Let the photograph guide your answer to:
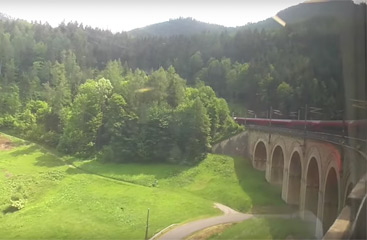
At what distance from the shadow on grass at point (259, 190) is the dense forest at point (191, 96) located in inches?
70.2

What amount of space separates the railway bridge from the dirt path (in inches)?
37.9

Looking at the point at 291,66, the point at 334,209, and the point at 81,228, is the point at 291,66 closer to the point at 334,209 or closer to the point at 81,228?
the point at 334,209

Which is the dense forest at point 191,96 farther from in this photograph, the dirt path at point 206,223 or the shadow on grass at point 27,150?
the dirt path at point 206,223

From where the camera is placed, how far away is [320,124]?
10.3m

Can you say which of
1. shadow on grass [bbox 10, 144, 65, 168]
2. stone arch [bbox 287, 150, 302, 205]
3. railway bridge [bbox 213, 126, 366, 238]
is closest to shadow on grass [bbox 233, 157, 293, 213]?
railway bridge [bbox 213, 126, 366, 238]

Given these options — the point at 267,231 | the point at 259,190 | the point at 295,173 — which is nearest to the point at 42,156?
the point at 259,190

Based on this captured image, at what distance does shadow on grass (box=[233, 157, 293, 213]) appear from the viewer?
30.4ft

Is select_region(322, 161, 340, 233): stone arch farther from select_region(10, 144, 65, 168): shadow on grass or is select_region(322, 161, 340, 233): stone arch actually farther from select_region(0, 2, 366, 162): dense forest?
A: select_region(10, 144, 65, 168): shadow on grass

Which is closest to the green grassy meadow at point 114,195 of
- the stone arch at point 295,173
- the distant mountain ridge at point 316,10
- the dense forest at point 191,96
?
the stone arch at point 295,173

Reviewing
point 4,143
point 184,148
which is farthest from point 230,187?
point 4,143

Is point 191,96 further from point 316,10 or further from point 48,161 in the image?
point 316,10

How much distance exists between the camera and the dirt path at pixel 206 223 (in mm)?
7148

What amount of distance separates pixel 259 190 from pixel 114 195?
450 cm

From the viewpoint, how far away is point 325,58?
9.30 m
